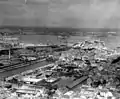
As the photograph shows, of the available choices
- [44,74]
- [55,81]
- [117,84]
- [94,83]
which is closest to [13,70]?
[44,74]

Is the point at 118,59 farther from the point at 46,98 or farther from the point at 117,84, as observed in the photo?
the point at 46,98

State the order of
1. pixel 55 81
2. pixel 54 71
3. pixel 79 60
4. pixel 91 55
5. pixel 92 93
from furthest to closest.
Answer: pixel 91 55 < pixel 79 60 < pixel 54 71 < pixel 55 81 < pixel 92 93

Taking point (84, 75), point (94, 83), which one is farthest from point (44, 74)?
point (94, 83)

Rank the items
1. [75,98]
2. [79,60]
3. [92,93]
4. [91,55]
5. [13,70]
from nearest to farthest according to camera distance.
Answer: [75,98], [92,93], [13,70], [79,60], [91,55]

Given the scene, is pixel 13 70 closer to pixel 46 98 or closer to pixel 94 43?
pixel 46 98

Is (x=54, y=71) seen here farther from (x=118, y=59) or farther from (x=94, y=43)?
(x=94, y=43)

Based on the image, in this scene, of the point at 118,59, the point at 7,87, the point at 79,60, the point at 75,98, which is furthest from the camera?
the point at 79,60

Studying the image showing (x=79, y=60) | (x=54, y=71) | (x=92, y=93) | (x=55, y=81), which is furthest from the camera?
(x=79, y=60)

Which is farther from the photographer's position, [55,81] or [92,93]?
[55,81]

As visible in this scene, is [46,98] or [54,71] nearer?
[46,98]
